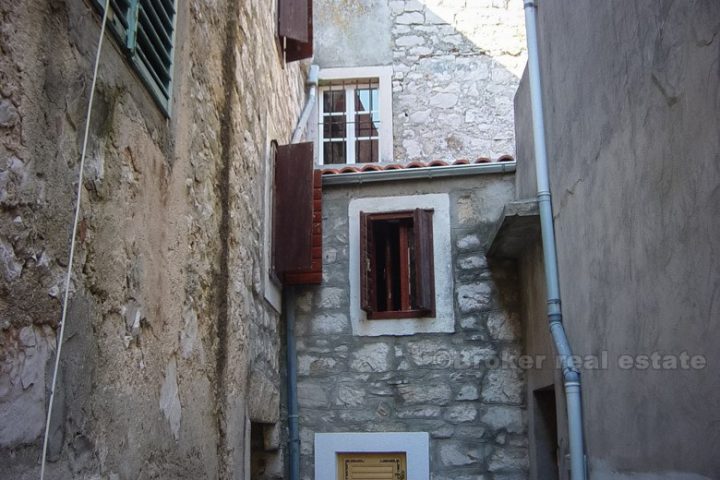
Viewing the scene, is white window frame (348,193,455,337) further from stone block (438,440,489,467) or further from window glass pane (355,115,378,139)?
window glass pane (355,115,378,139)

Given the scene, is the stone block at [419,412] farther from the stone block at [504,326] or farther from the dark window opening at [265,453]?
the dark window opening at [265,453]

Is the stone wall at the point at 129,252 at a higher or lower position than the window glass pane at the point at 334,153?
lower

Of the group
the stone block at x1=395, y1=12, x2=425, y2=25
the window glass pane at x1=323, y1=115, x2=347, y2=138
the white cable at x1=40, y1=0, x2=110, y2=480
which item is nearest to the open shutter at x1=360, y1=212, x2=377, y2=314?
the window glass pane at x1=323, y1=115, x2=347, y2=138

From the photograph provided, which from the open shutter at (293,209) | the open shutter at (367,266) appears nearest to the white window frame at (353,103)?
the open shutter at (367,266)

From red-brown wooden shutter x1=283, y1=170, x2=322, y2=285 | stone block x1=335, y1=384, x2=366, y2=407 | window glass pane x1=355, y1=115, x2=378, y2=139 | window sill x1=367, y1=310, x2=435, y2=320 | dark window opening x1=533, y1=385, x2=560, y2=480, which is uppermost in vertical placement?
window glass pane x1=355, y1=115, x2=378, y2=139

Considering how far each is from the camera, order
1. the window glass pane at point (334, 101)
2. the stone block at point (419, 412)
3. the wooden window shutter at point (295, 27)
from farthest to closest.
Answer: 1. the window glass pane at point (334, 101)
2. the wooden window shutter at point (295, 27)
3. the stone block at point (419, 412)

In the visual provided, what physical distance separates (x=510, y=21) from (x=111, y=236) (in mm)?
7034

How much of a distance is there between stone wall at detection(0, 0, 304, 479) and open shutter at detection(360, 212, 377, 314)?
122 cm

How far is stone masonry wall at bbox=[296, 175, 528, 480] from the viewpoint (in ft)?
18.6

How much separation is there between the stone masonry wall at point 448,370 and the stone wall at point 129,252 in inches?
41.0

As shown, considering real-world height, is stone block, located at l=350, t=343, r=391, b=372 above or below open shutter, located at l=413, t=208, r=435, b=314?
below

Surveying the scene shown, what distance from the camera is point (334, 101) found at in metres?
8.75

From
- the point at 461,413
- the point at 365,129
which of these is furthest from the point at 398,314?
the point at 365,129

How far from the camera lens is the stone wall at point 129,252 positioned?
6.82ft
